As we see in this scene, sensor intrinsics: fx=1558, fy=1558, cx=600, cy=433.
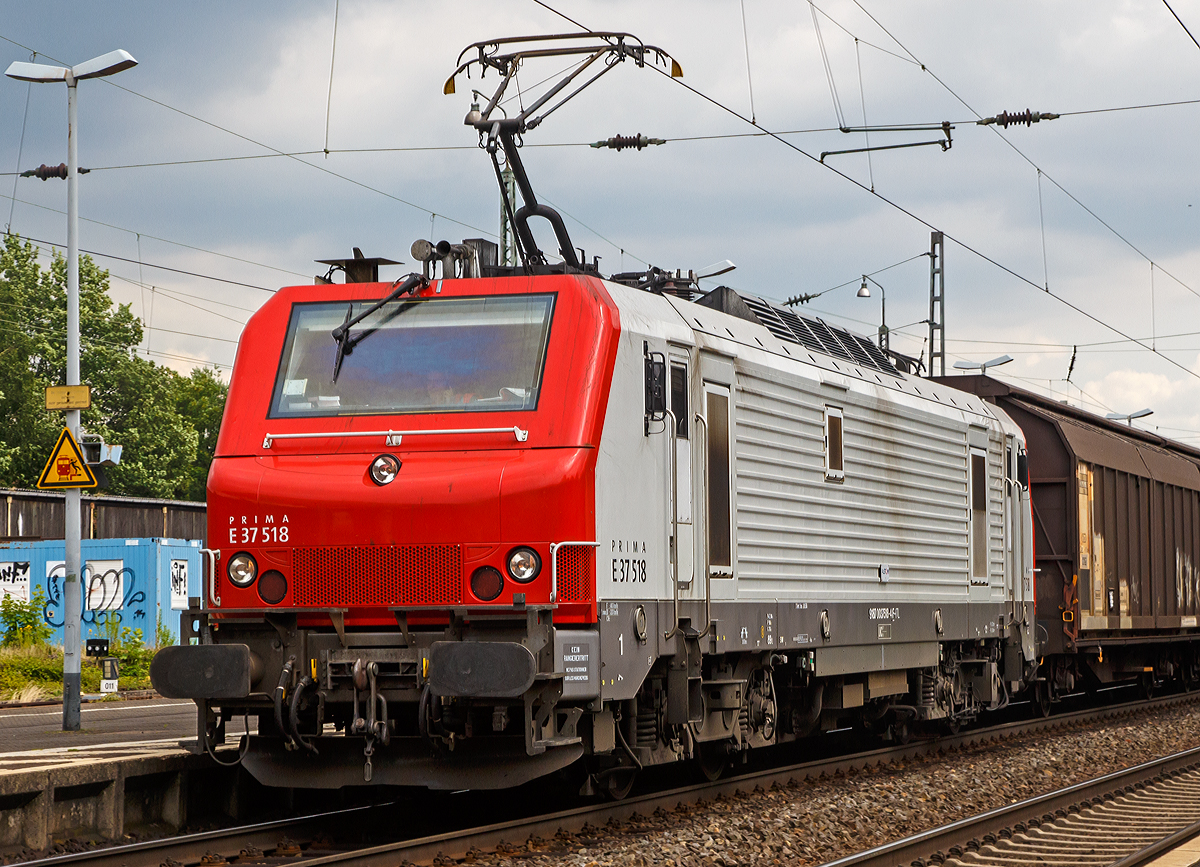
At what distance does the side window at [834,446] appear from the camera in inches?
507

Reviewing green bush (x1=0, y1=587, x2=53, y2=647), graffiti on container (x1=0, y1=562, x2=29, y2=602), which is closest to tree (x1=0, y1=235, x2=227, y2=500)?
graffiti on container (x1=0, y1=562, x2=29, y2=602)

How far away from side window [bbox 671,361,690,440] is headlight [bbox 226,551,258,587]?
2.92 metres

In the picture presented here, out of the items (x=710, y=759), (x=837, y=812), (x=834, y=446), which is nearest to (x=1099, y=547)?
(x=834, y=446)

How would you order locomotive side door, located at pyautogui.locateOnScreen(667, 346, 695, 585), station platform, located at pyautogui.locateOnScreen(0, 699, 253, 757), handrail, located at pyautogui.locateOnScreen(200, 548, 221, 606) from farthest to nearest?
1. station platform, located at pyautogui.locateOnScreen(0, 699, 253, 757)
2. locomotive side door, located at pyautogui.locateOnScreen(667, 346, 695, 585)
3. handrail, located at pyautogui.locateOnScreen(200, 548, 221, 606)

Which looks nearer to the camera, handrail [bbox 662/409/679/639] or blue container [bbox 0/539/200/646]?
handrail [bbox 662/409/679/639]

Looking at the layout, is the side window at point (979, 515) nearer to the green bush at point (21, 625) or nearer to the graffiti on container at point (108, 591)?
the green bush at point (21, 625)

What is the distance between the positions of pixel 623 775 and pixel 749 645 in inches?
51.5

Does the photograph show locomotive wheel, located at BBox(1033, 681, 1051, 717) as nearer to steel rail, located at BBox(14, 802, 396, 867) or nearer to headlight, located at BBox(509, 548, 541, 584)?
steel rail, located at BBox(14, 802, 396, 867)

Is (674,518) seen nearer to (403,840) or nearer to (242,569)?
(403,840)

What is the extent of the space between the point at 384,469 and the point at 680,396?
7.24ft

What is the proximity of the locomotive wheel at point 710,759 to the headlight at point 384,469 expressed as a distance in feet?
12.3

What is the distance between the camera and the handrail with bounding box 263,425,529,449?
9445 millimetres

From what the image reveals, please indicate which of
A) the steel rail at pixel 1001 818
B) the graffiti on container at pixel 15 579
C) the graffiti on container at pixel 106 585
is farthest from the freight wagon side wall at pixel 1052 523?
the graffiti on container at pixel 15 579

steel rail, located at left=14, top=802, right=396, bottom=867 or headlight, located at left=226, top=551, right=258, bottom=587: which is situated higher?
headlight, located at left=226, top=551, right=258, bottom=587
